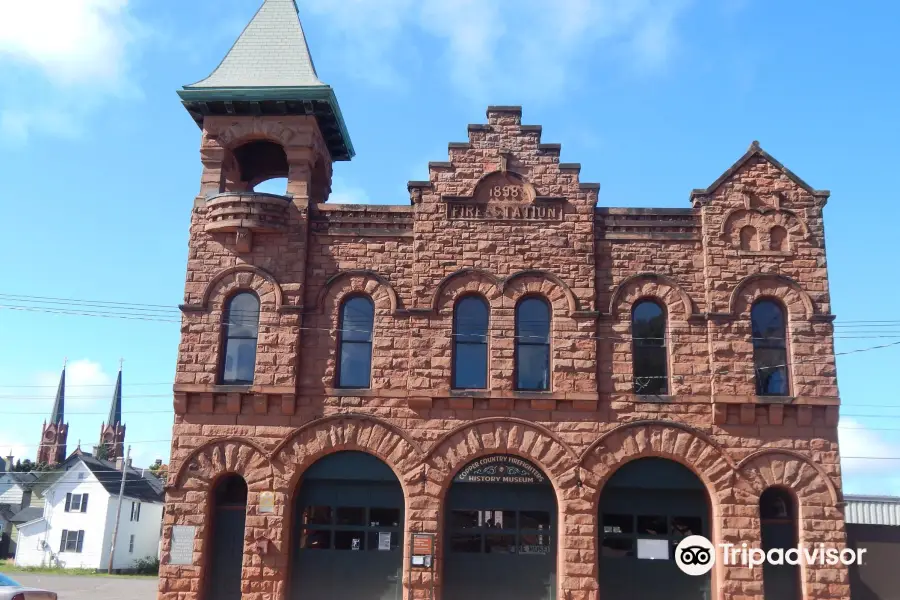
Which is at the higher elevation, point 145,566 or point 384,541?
point 384,541

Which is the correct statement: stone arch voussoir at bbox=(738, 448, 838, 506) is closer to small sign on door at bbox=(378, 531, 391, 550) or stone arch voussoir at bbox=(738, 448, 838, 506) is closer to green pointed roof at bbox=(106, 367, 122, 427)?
small sign on door at bbox=(378, 531, 391, 550)

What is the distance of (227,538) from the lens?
17.0m

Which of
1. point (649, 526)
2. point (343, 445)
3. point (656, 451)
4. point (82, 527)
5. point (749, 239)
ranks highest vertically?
point (749, 239)


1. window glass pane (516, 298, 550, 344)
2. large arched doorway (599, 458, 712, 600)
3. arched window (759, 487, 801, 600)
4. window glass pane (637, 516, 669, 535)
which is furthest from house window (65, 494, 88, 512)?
arched window (759, 487, 801, 600)

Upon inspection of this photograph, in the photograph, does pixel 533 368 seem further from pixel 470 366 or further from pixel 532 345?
pixel 470 366

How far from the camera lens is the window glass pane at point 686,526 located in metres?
16.7

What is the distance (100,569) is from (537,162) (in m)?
43.1

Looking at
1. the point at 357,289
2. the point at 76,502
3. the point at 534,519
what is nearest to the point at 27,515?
the point at 76,502

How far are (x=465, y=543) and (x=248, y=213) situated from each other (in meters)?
8.64

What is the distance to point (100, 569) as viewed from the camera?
1912 inches

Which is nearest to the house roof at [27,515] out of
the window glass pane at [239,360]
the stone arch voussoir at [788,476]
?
the window glass pane at [239,360]

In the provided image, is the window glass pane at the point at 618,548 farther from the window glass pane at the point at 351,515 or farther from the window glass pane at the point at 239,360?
the window glass pane at the point at 239,360

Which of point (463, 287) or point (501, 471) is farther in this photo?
point (463, 287)

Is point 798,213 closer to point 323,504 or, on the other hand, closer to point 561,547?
point 561,547
